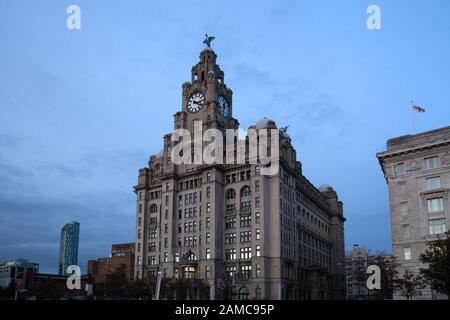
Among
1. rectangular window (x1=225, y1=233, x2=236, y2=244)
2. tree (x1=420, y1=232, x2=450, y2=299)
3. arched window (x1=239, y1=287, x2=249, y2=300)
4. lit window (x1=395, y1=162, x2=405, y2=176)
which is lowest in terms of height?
arched window (x1=239, y1=287, x2=249, y2=300)

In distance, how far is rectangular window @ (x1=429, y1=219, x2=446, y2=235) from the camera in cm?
6975

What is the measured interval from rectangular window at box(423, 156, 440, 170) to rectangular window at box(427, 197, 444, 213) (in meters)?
4.90

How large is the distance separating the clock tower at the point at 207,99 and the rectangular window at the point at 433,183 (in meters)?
70.4

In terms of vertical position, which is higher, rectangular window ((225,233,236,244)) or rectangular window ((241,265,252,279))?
rectangular window ((225,233,236,244))

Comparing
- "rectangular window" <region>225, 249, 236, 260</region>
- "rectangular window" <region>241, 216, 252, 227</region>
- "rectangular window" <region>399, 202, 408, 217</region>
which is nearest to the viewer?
"rectangular window" <region>399, 202, 408, 217</region>

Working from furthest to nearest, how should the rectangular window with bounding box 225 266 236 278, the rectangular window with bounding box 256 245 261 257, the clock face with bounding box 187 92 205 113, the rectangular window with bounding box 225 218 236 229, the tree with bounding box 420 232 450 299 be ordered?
the clock face with bounding box 187 92 205 113 → the rectangular window with bounding box 225 218 236 229 → the rectangular window with bounding box 225 266 236 278 → the rectangular window with bounding box 256 245 261 257 → the tree with bounding box 420 232 450 299

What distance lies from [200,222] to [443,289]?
7844cm

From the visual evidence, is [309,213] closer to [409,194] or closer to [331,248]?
[331,248]

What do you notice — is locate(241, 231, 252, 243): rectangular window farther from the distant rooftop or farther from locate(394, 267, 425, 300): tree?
the distant rooftop

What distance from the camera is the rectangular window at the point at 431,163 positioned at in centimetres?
7231

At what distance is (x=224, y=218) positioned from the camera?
127m

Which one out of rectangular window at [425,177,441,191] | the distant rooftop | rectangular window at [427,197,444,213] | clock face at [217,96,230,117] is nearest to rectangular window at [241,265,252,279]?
clock face at [217,96,230,117]
